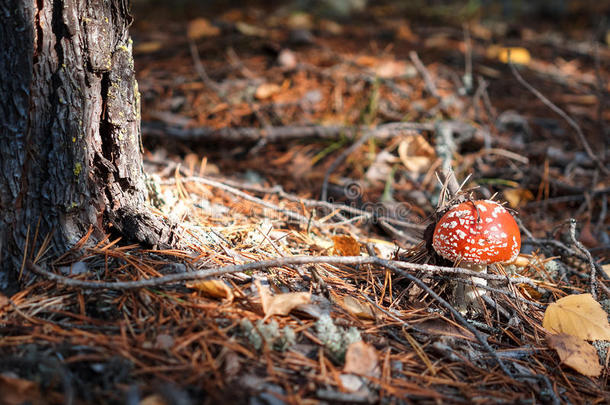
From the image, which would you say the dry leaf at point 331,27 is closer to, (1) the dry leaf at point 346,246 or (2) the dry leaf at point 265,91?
(2) the dry leaf at point 265,91

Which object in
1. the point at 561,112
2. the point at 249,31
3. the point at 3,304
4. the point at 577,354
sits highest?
the point at 249,31

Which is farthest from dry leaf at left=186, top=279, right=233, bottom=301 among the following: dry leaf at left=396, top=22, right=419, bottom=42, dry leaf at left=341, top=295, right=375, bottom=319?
dry leaf at left=396, top=22, right=419, bottom=42

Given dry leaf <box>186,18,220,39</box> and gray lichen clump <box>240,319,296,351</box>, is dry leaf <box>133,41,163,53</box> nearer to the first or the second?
dry leaf <box>186,18,220,39</box>

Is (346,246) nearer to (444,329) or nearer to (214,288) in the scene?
(444,329)

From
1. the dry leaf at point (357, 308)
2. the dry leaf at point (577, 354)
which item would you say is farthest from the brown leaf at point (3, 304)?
the dry leaf at point (577, 354)

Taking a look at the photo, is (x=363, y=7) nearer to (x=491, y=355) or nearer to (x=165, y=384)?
(x=491, y=355)

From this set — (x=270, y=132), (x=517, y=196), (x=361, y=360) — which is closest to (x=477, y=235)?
(x=361, y=360)

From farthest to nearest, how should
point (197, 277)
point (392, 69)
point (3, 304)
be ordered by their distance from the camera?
point (392, 69) < point (197, 277) < point (3, 304)
